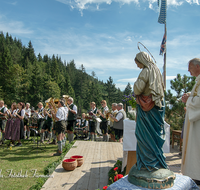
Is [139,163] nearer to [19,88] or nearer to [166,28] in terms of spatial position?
[166,28]

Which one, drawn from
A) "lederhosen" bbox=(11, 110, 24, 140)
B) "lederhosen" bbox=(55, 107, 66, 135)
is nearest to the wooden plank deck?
"lederhosen" bbox=(55, 107, 66, 135)

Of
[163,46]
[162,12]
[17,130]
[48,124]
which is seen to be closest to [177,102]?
[163,46]

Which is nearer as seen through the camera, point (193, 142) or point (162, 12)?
point (193, 142)

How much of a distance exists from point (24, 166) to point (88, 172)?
93.8 inches

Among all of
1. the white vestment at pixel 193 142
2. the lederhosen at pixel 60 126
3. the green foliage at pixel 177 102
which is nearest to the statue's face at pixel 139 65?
the white vestment at pixel 193 142

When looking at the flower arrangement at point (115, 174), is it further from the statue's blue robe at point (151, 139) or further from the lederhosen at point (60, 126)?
the lederhosen at point (60, 126)

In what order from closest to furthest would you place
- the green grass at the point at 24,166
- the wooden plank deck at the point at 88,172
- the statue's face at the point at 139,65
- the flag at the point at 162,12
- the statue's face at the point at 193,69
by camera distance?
the statue's face at the point at 139,65 < the statue's face at the point at 193,69 < the wooden plank deck at the point at 88,172 < the green grass at the point at 24,166 < the flag at the point at 162,12

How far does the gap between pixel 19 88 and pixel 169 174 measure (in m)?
50.0

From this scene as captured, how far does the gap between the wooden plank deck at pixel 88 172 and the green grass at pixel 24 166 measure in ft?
1.01

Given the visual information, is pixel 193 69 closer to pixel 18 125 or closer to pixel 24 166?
pixel 24 166

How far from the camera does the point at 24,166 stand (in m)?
5.55

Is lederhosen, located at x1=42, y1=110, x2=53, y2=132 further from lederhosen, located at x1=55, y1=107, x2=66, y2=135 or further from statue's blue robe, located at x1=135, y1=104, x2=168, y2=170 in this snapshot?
statue's blue robe, located at x1=135, y1=104, x2=168, y2=170

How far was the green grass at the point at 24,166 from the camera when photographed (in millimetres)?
4227

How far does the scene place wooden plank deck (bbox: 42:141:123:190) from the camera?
12.1 ft
